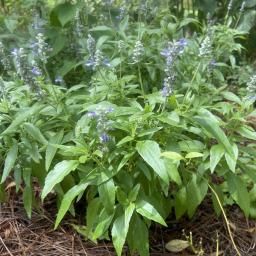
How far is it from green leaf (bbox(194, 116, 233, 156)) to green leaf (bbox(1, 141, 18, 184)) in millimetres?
1015

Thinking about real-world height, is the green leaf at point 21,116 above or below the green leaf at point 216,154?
above

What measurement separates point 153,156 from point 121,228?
430 millimetres

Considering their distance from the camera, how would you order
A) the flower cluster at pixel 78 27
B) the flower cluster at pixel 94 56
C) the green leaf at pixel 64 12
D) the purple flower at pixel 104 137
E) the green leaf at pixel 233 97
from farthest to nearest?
the green leaf at pixel 64 12, the flower cluster at pixel 78 27, the green leaf at pixel 233 97, the flower cluster at pixel 94 56, the purple flower at pixel 104 137

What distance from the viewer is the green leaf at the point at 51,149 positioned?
8.22ft

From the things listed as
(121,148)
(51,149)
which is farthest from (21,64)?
(121,148)

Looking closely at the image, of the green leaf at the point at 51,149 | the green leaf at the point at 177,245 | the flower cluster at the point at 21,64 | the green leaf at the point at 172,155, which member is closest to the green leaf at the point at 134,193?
the green leaf at the point at 172,155

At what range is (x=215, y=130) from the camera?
2422mm

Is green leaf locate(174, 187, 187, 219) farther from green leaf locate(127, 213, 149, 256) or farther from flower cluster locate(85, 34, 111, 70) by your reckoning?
flower cluster locate(85, 34, 111, 70)

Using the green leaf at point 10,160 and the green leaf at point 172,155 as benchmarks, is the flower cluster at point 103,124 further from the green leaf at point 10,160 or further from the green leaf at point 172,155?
the green leaf at point 10,160

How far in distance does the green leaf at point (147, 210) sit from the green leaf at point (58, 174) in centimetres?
39

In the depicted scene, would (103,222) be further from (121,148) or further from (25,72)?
(25,72)

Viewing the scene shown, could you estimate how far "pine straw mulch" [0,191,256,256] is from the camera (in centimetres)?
282

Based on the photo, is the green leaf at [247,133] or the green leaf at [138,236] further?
the green leaf at [247,133]

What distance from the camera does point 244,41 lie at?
5.91m
